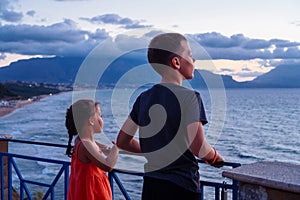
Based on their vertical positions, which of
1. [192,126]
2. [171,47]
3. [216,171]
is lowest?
[216,171]

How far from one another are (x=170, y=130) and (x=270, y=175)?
1.70 feet

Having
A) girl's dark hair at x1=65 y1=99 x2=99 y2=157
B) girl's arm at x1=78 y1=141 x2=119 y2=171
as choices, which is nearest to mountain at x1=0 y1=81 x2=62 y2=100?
girl's dark hair at x1=65 y1=99 x2=99 y2=157

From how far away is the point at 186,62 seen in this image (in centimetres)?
208

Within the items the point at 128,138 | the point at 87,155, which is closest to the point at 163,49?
the point at 128,138

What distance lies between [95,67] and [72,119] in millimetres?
451

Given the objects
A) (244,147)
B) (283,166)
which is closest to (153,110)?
(283,166)

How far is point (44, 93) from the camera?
564 feet

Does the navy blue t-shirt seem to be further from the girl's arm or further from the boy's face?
the girl's arm

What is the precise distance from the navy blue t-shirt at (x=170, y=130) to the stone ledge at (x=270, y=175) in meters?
0.23

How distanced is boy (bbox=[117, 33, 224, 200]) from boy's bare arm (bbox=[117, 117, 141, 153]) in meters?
0.07

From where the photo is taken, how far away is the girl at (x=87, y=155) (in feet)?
8.68

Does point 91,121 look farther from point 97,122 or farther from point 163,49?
point 163,49

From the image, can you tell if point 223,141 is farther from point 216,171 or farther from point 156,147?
point 156,147

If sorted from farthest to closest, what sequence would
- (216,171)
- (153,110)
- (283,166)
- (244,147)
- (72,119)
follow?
(244,147), (216,171), (72,119), (283,166), (153,110)
